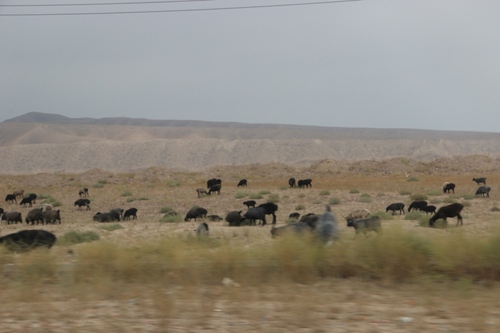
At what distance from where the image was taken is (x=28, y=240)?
14188mm

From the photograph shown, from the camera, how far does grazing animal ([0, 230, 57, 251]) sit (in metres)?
13.6

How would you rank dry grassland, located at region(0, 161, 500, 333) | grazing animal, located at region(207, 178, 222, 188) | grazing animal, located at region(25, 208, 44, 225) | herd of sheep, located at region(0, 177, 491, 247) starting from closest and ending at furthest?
dry grassland, located at region(0, 161, 500, 333)
herd of sheep, located at region(0, 177, 491, 247)
grazing animal, located at region(25, 208, 44, 225)
grazing animal, located at region(207, 178, 222, 188)

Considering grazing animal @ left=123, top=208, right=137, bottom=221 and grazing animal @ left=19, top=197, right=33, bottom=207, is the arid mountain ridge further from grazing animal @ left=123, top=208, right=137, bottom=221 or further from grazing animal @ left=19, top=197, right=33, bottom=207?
grazing animal @ left=123, top=208, right=137, bottom=221

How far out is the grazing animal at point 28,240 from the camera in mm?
13616

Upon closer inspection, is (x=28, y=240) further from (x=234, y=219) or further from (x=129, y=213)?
(x=129, y=213)

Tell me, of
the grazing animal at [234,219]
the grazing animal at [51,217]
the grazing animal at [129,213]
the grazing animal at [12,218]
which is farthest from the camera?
the grazing animal at [129,213]

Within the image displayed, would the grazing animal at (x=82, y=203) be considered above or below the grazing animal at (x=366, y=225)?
below

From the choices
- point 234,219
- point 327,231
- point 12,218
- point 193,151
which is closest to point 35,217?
point 12,218

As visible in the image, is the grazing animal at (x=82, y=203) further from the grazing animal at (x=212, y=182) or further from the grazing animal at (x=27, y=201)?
the grazing animal at (x=212, y=182)

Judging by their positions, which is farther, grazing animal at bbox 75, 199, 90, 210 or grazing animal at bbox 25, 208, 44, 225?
grazing animal at bbox 75, 199, 90, 210

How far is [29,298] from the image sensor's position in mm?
8930

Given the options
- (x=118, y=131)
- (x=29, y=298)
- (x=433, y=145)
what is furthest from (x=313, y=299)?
(x=118, y=131)

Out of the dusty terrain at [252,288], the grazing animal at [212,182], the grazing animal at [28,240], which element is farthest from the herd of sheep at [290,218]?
the grazing animal at [212,182]

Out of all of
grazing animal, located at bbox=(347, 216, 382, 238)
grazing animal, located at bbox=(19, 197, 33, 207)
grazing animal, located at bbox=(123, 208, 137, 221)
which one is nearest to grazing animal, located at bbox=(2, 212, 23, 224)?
grazing animal, located at bbox=(123, 208, 137, 221)
